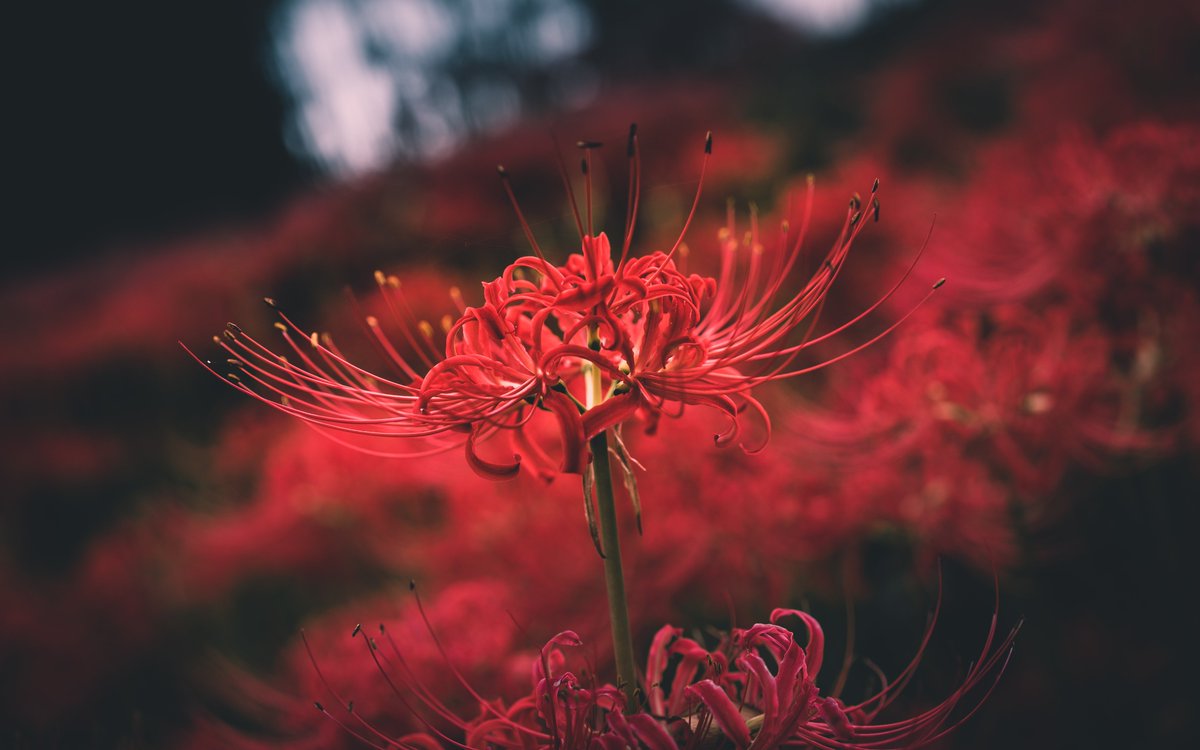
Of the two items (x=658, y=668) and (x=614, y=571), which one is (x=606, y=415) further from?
(x=658, y=668)

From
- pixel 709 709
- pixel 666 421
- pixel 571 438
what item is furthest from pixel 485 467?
pixel 666 421

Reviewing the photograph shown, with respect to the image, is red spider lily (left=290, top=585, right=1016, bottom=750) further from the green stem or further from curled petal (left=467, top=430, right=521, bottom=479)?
curled petal (left=467, top=430, right=521, bottom=479)

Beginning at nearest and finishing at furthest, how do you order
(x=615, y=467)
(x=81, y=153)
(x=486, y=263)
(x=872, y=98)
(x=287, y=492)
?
(x=615, y=467) < (x=287, y=492) < (x=486, y=263) < (x=872, y=98) < (x=81, y=153)

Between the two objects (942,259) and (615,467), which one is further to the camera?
(942,259)

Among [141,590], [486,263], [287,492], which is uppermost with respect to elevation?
[486,263]

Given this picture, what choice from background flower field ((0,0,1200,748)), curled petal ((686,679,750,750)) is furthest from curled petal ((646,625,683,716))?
background flower field ((0,0,1200,748))

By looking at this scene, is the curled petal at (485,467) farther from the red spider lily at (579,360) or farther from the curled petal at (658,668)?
the curled petal at (658,668)

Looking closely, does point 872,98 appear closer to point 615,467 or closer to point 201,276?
point 615,467

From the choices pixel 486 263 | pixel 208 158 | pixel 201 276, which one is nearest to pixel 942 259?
pixel 486 263

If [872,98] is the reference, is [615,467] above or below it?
below

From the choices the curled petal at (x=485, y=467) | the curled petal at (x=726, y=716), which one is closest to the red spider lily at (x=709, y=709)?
the curled petal at (x=726, y=716)
